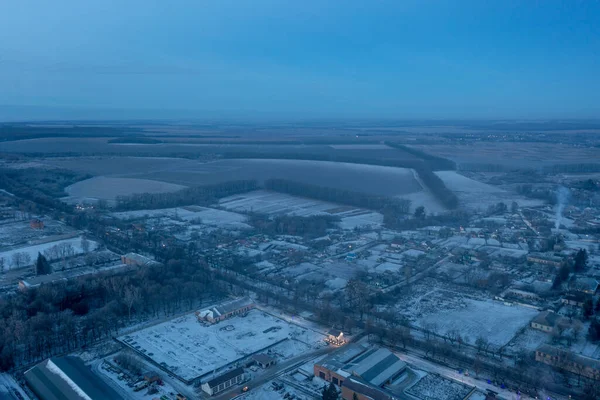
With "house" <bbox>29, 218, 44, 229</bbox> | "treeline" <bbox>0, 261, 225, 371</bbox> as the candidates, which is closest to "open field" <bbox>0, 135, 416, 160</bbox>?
"house" <bbox>29, 218, 44, 229</bbox>

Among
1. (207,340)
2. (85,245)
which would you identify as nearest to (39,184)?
(85,245)

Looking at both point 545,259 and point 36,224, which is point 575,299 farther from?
point 36,224

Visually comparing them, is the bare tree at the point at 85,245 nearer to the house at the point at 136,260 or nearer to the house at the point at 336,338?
the house at the point at 136,260

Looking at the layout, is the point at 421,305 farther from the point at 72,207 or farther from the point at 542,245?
the point at 72,207

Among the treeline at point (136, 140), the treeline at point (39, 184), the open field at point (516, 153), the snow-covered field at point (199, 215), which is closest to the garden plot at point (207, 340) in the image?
the snow-covered field at point (199, 215)

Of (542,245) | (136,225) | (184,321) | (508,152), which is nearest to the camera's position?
(184,321)

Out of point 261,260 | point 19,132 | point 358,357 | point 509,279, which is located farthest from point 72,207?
point 19,132

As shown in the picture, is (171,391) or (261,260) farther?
(261,260)
